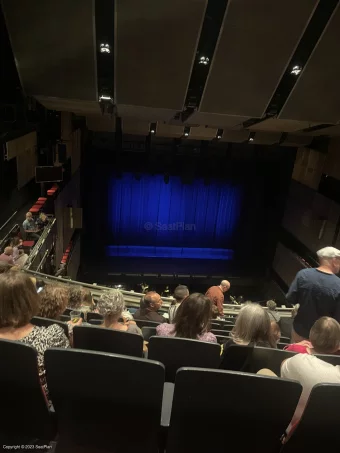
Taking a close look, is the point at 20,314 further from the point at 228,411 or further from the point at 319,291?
the point at 319,291

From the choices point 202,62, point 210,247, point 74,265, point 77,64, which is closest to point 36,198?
point 74,265

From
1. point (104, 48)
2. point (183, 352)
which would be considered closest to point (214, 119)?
point (104, 48)

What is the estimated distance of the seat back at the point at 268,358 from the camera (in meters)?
2.30

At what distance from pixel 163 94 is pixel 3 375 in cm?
566

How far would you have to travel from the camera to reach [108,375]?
5.77 ft

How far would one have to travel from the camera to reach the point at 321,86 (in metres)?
6.11

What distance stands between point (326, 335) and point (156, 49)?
4.79m

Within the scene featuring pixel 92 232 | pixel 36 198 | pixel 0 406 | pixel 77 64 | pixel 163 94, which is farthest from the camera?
pixel 92 232

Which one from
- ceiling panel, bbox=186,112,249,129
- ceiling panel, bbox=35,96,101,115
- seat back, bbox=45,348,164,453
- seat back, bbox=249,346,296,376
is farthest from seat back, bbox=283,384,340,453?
ceiling panel, bbox=35,96,101,115

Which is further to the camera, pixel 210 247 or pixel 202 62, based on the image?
pixel 210 247

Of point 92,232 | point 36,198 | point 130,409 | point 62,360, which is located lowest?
point 92,232

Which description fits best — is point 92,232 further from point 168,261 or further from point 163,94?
point 163,94

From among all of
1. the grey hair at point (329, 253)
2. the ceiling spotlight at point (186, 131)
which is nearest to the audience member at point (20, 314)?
the grey hair at point (329, 253)

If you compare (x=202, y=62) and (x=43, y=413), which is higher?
(x=202, y=62)
